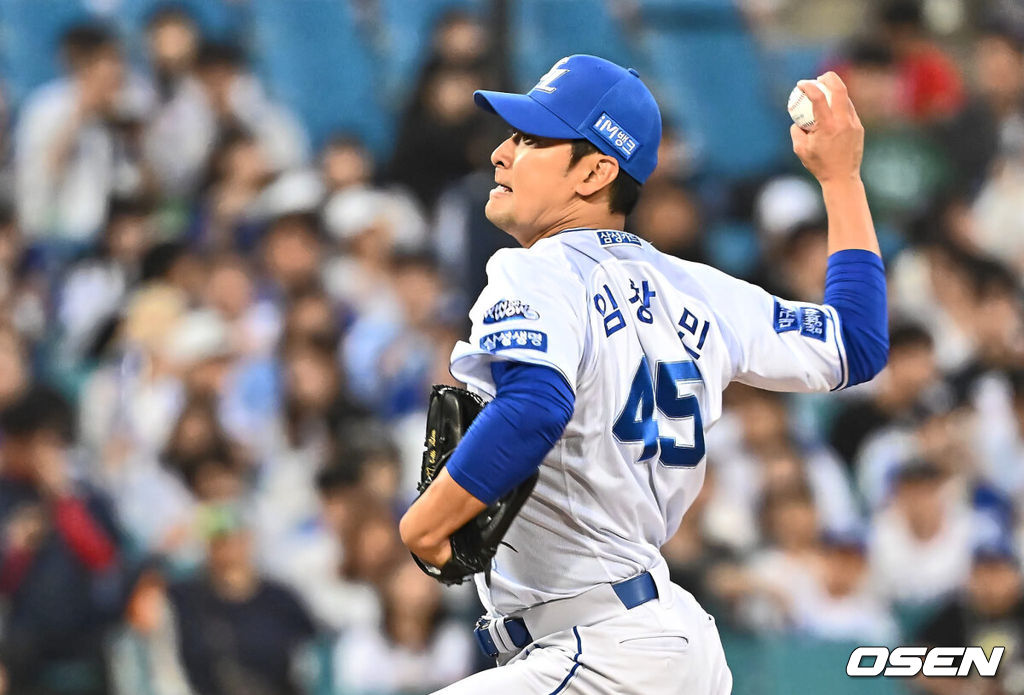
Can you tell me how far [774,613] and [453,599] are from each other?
1348 millimetres

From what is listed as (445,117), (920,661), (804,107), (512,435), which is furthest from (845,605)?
(512,435)

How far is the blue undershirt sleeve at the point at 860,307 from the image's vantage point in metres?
2.66

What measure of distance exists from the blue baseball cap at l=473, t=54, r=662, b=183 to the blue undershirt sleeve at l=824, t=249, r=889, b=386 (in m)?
0.47

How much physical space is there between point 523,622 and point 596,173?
831 millimetres

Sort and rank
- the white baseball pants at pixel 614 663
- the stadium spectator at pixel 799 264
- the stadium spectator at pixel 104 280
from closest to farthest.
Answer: the white baseball pants at pixel 614 663, the stadium spectator at pixel 799 264, the stadium spectator at pixel 104 280

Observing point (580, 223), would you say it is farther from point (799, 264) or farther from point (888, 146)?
point (888, 146)

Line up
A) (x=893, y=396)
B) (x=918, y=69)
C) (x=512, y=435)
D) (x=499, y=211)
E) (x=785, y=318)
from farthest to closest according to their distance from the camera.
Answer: (x=918, y=69)
(x=893, y=396)
(x=785, y=318)
(x=499, y=211)
(x=512, y=435)

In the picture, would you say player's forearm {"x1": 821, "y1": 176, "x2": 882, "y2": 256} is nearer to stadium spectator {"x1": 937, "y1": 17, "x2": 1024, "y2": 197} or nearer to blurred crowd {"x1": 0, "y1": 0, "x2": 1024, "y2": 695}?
blurred crowd {"x1": 0, "y1": 0, "x2": 1024, "y2": 695}

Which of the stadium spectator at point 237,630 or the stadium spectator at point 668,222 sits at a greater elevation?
the stadium spectator at point 668,222

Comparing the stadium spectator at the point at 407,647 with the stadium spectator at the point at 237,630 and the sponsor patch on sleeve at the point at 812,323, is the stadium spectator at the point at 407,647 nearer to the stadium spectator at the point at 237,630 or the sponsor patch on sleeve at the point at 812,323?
the stadium spectator at the point at 237,630

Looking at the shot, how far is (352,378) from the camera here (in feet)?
21.9

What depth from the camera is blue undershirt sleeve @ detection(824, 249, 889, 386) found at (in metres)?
2.66

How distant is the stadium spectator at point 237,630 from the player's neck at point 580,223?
346 centimetres

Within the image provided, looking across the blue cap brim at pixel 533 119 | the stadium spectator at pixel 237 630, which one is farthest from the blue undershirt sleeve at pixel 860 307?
the stadium spectator at pixel 237 630
